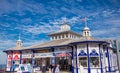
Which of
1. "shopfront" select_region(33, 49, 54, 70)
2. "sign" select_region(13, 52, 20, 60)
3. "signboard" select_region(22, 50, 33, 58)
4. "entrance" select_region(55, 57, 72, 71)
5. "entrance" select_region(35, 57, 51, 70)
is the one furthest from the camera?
"sign" select_region(13, 52, 20, 60)

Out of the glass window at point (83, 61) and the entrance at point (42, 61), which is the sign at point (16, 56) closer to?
the entrance at point (42, 61)

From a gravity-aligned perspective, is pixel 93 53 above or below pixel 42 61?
above

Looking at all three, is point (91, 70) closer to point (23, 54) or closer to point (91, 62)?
point (91, 62)

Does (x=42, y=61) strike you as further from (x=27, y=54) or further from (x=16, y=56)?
(x=16, y=56)

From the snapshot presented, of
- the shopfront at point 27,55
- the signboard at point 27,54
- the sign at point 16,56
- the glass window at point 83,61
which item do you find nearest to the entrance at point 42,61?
the shopfront at point 27,55

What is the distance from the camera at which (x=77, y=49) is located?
21.1m

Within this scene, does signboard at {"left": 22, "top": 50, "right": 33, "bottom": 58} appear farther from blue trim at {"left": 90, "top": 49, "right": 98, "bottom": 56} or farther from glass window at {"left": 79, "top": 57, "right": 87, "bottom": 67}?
blue trim at {"left": 90, "top": 49, "right": 98, "bottom": 56}

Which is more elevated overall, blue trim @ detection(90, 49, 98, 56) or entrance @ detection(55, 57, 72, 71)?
blue trim @ detection(90, 49, 98, 56)

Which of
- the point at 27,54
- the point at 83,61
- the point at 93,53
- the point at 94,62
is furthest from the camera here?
the point at 27,54

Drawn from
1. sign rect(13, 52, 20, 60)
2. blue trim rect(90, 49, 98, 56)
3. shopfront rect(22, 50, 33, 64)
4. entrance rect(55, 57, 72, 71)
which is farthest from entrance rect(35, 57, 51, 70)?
blue trim rect(90, 49, 98, 56)

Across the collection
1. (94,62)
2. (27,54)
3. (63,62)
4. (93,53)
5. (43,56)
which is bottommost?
(63,62)

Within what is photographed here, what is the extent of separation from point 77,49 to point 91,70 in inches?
131

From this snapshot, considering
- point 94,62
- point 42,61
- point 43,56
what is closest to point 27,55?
point 42,61

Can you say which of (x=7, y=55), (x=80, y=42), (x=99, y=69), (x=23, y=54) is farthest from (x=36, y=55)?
(x=99, y=69)
